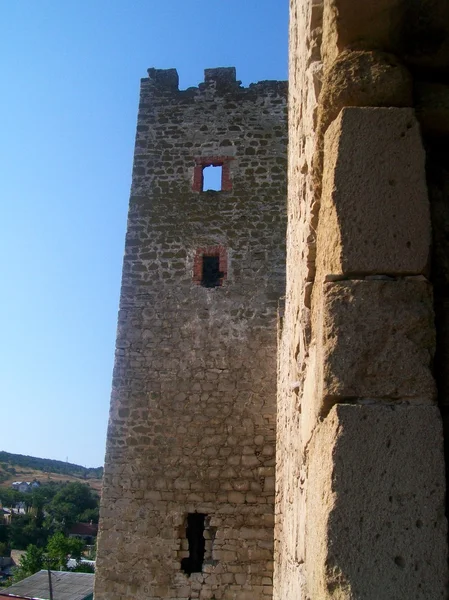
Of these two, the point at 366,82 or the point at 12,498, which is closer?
the point at 366,82

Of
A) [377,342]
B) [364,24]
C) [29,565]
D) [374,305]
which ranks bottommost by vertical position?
[29,565]

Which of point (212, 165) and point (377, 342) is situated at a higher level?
point (212, 165)

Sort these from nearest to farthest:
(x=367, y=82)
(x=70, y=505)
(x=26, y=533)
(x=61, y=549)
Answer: (x=367, y=82) < (x=61, y=549) < (x=26, y=533) < (x=70, y=505)

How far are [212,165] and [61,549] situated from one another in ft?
111

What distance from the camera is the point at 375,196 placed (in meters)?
2.21

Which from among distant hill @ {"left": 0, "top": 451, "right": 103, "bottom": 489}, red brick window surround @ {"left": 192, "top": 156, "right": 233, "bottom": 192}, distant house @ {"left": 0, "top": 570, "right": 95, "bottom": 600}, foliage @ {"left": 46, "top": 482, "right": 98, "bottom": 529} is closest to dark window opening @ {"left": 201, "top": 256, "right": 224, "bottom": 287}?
red brick window surround @ {"left": 192, "top": 156, "right": 233, "bottom": 192}

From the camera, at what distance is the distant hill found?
104562 millimetres

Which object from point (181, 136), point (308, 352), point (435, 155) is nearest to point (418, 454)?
point (308, 352)

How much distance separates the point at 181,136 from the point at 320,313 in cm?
829

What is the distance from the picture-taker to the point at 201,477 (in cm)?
830

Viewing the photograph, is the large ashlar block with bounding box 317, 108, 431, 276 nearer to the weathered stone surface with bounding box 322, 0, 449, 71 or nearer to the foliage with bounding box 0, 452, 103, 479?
the weathered stone surface with bounding box 322, 0, 449, 71

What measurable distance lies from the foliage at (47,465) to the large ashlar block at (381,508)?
126524 millimetres

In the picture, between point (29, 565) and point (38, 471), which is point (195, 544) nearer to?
point (29, 565)

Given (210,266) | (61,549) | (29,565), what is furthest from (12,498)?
(210,266)
